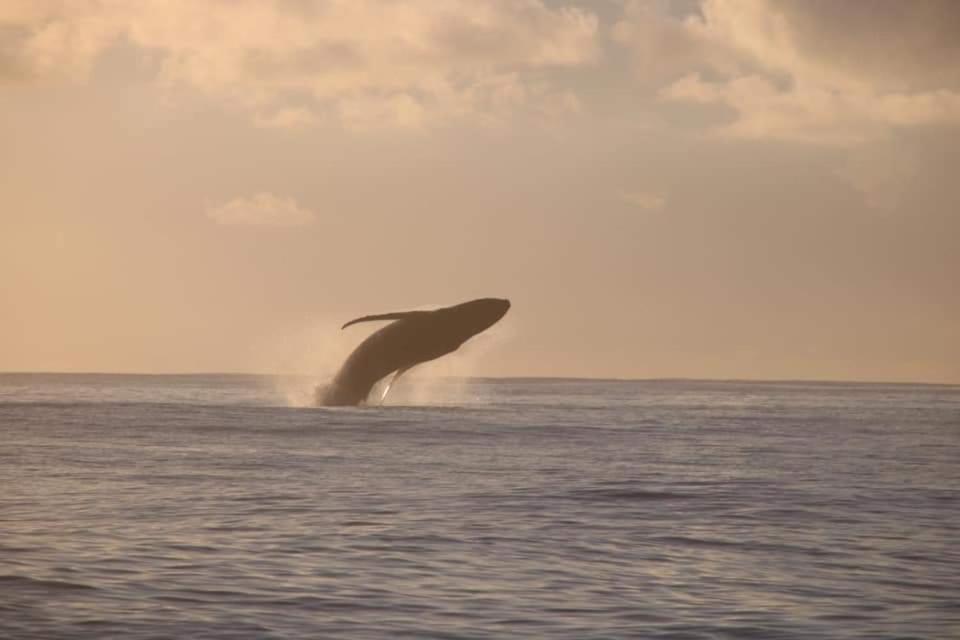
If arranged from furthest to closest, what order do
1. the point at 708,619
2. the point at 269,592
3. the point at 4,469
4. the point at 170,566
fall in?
1. the point at 4,469
2. the point at 170,566
3. the point at 269,592
4. the point at 708,619

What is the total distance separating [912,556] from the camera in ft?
57.5

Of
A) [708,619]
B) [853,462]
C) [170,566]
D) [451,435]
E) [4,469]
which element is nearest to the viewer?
[708,619]

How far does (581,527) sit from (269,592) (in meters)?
6.89

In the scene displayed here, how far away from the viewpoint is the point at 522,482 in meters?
26.5

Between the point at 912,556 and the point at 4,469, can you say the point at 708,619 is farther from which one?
the point at 4,469

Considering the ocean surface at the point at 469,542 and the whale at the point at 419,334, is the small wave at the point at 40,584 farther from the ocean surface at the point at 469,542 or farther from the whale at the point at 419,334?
the whale at the point at 419,334

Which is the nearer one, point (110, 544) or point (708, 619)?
point (708, 619)

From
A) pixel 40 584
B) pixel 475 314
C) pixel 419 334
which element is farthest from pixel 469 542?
pixel 419 334

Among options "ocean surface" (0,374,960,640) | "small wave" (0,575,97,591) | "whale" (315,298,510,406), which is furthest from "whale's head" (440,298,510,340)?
Result: "small wave" (0,575,97,591)

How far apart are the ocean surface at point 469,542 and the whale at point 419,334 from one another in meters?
6.89

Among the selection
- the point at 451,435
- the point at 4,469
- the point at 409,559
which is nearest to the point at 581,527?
the point at 409,559

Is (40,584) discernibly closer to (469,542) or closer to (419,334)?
(469,542)

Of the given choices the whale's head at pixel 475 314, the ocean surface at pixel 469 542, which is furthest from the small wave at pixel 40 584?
the whale's head at pixel 475 314

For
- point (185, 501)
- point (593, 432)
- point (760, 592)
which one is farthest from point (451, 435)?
point (760, 592)
